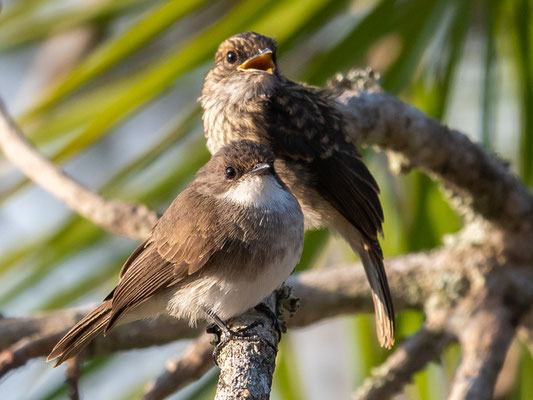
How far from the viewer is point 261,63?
355 cm

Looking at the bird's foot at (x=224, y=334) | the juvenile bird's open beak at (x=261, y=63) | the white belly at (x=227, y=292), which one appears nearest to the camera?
the bird's foot at (x=224, y=334)

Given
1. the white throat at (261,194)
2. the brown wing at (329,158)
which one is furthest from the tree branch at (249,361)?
the brown wing at (329,158)

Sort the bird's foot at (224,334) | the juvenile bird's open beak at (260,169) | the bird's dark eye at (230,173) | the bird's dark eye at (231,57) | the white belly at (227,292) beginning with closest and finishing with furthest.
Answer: the bird's foot at (224,334), the white belly at (227,292), the juvenile bird's open beak at (260,169), the bird's dark eye at (230,173), the bird's dark eye at (231,57)

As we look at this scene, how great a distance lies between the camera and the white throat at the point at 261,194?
292cm

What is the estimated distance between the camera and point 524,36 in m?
3.57

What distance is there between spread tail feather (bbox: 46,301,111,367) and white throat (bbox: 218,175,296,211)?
580mm

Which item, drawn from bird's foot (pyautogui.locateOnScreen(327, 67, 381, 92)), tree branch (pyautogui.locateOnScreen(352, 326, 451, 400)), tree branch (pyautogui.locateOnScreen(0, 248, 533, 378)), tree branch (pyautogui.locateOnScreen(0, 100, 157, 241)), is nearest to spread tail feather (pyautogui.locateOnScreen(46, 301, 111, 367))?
tree branch (pyautogui.locateOnScreen(0, 248, 533, 378))

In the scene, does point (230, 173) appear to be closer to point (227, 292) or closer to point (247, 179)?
point (247, 179)

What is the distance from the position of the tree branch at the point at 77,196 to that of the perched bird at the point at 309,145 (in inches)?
18.6

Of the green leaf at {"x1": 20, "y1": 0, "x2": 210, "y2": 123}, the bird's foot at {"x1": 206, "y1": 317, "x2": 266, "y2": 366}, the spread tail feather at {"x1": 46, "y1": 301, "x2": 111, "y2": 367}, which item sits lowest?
the bird's foot at {"x1": 206, "y1": 317, "x2": 266, "y2": 366}

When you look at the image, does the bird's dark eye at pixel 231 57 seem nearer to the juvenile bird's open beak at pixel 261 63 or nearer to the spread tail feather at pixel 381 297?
the juvenile bird's open beak at pixel 261 63

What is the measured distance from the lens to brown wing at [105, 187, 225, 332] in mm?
2816

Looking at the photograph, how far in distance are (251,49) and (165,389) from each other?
1.43m

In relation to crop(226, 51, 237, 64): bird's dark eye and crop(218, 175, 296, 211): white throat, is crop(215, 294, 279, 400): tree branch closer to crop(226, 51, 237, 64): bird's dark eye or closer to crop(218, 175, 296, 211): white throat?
crop(218, 175, 296, 211): white throat
